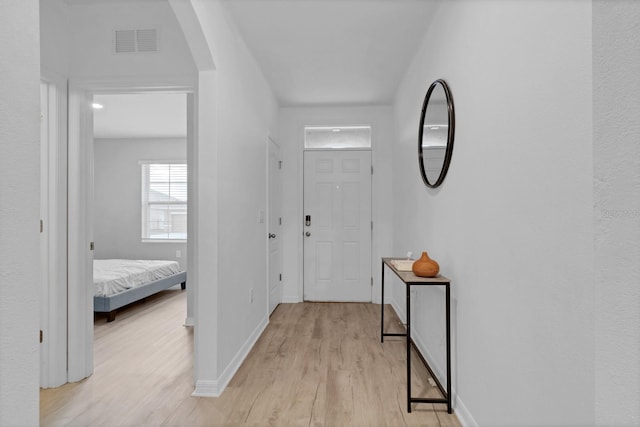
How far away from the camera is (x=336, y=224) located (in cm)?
477

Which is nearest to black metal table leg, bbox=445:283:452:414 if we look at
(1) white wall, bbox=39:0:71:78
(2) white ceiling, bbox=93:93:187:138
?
(1) white wall, bbox=39:0:71:78

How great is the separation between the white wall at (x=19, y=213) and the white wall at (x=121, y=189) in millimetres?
5932

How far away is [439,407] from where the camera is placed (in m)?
2.10

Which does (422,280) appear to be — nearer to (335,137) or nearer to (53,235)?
(53,235)

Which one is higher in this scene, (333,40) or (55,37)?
(333,40)

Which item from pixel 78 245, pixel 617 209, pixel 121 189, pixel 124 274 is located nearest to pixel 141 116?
pixel 121 189

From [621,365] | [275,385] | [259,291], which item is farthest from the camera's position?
[259,291]

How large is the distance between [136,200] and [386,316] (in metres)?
4.93

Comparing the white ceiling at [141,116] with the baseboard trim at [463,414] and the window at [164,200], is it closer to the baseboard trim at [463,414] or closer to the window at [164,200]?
the window at [164,200]

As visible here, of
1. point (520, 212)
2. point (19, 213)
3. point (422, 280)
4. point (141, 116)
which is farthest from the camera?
point (141, 116)

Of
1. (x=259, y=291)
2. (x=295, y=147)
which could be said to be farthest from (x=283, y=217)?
(x=259, y=291)

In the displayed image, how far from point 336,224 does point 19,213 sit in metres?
4.07

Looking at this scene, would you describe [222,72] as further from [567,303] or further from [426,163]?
[567,303]

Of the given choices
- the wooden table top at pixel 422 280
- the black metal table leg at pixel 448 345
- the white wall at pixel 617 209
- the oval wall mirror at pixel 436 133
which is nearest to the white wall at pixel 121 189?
the oval wall mirror at pixel 436 133
